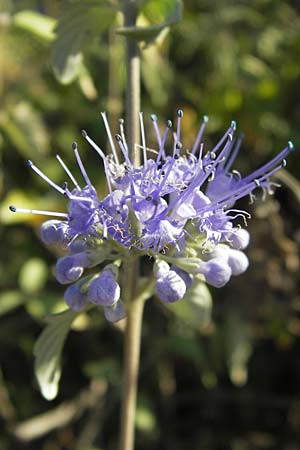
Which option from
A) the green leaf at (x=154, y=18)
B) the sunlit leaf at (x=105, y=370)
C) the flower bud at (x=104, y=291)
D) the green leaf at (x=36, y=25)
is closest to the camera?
the flower bud at (x=104, y=291)

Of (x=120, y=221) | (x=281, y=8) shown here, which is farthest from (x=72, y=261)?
(x=281, y=8)

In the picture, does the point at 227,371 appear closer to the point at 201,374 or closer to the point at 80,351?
the point at 201,374

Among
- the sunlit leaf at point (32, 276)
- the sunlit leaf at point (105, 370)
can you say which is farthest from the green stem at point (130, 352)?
the sunlit leaf at point (32, 276)

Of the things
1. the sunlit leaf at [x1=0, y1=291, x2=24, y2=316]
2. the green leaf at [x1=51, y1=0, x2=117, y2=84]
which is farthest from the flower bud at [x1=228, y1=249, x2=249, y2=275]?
the sunlit leaf at [x1=0, y1=291, x2=24, y2=316]

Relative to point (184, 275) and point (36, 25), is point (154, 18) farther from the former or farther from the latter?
point (184, 275)

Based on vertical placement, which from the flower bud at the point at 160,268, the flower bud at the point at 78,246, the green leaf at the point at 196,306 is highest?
the flower bud at the point at 160,268

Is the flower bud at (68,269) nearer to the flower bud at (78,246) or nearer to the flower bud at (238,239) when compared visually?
the flower bud at (78,246)

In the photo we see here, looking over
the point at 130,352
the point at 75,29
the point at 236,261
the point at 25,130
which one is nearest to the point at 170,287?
the point at 236,261
